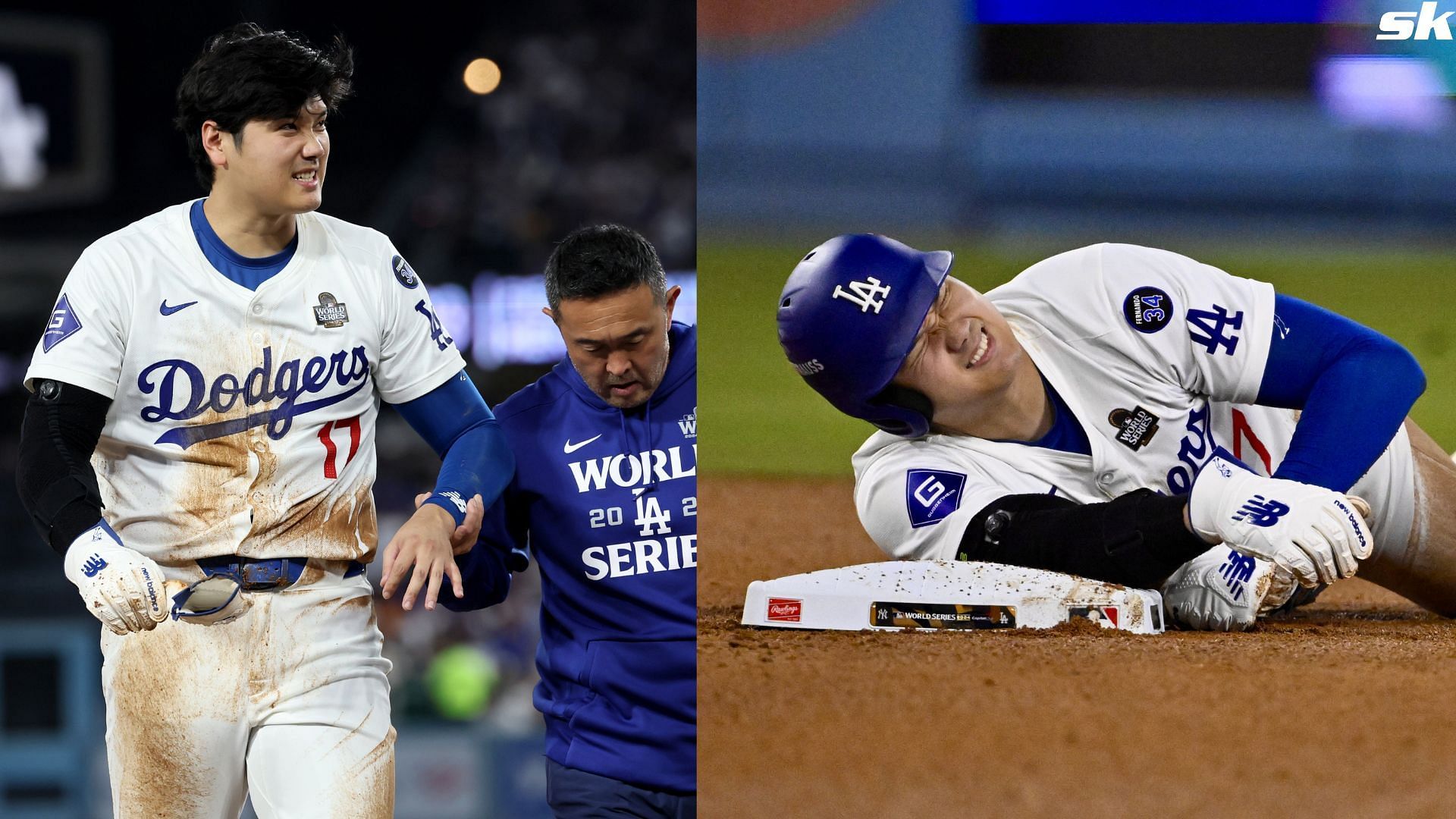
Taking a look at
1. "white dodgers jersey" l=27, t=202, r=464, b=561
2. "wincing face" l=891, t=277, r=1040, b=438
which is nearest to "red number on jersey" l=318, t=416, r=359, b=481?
"white dodgers jersey" l=27, t=202, r=464, b=561

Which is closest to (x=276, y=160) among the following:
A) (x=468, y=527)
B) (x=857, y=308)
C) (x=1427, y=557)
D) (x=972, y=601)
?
(x=468, y=527)

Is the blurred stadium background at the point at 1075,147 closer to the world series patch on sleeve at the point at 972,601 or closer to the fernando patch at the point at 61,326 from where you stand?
the world series patch on sleeve at the point at 972,601

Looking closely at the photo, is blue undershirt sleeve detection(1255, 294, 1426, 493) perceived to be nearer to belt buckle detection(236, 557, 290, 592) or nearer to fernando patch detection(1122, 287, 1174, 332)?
fernando patch detection(1122, 287, 1174, 332)

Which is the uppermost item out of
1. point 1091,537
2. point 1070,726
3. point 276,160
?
point 276,160

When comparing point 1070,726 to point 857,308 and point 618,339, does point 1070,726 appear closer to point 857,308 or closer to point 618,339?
point 857,308

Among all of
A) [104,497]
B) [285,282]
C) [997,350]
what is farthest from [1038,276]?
[104,497]

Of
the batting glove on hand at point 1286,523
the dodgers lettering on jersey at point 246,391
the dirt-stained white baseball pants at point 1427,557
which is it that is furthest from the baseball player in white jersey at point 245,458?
the dirt-stained white baseball pants at point 1427,557
